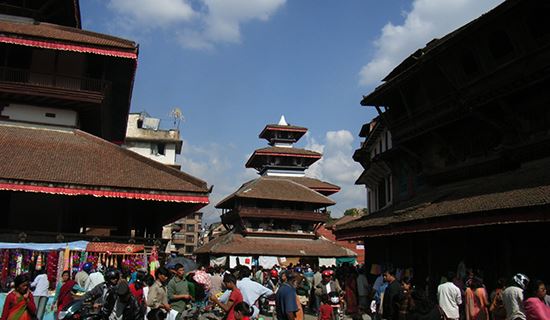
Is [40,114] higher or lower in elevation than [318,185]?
lower

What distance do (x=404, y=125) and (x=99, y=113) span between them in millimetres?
12875

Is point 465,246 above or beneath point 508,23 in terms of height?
beneath

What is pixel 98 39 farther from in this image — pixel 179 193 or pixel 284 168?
pixel 284 168

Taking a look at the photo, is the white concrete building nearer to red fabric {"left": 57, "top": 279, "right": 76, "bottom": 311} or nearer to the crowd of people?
the crowd of people

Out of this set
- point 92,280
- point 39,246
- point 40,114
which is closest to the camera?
point 92,280

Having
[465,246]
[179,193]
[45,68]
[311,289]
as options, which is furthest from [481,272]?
[45,68]

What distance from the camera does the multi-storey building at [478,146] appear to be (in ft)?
43.4

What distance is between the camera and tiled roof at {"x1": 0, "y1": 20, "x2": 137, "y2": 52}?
19.0 m

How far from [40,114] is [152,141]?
4757 cm

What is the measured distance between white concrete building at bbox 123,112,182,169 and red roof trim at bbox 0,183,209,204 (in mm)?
50442

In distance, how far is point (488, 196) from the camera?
520 inches

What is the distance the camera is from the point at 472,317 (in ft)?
36.4

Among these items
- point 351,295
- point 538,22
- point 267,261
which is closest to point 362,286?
point 351,295

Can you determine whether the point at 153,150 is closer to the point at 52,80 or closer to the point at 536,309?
the point at 52,80
